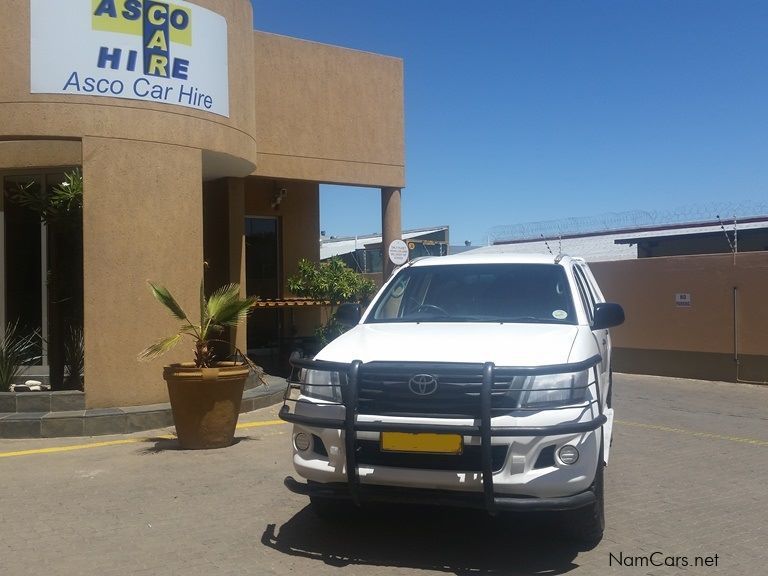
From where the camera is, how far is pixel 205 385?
327 inches

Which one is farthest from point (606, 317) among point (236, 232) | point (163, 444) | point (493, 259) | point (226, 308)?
point (236, 232)

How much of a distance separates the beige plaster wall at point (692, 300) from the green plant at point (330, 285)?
5.41 m

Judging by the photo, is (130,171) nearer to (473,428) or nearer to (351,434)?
(351,434)

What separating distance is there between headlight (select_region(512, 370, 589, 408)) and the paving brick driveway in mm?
1060

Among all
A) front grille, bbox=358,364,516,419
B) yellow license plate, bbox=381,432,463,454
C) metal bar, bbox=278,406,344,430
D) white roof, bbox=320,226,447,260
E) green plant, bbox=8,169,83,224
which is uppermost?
white roof, bbox=320,226,447,260

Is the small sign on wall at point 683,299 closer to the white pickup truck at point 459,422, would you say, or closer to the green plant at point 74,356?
the white pickup truck at point 459,422

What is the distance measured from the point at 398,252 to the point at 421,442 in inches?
408

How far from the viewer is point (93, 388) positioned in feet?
31.2

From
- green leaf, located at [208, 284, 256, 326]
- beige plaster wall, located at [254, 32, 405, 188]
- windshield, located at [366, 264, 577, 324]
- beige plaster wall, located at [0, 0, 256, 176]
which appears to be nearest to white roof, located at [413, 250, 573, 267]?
windshield, located at [366, 264, 577, 324]

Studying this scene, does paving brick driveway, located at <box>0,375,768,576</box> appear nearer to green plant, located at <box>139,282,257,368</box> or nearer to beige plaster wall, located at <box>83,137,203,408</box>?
green plant, located at <box>139,282,257,368</box>

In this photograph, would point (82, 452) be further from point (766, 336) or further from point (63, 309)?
point (766, 336)

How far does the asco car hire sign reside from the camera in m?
9.40

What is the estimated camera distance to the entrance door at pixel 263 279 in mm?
15961

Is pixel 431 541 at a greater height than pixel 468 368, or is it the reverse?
pixel 468 368
